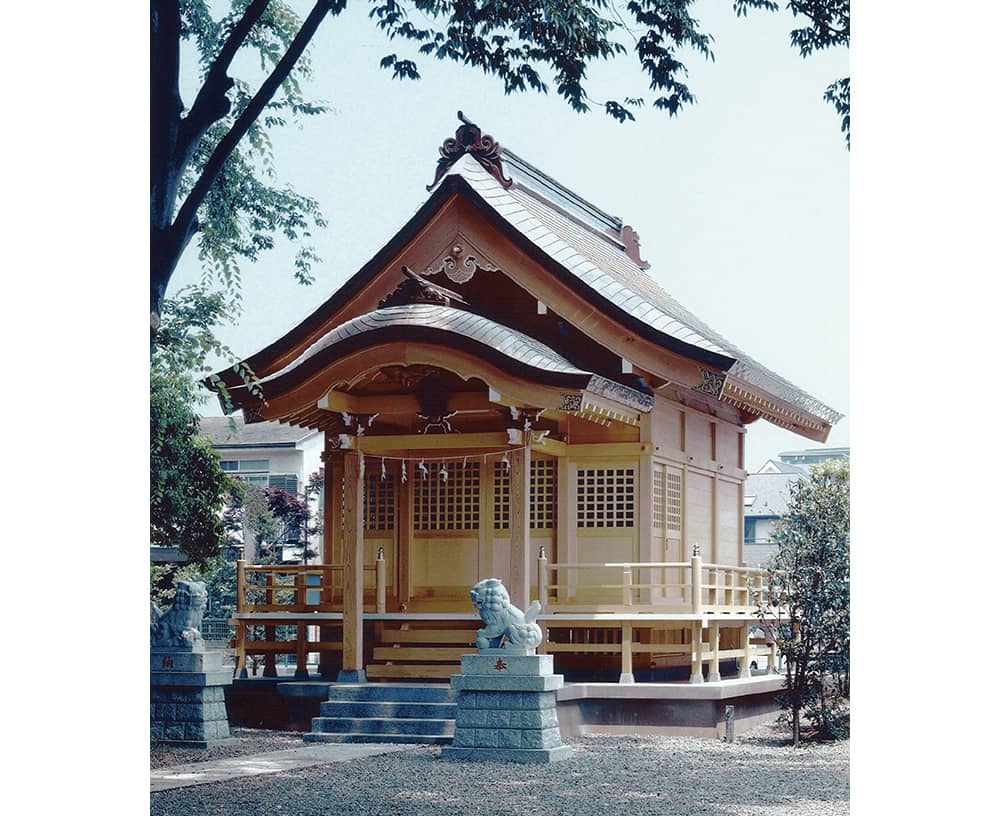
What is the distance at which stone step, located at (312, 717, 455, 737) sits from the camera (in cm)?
828

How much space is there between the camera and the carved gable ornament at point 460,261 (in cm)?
988

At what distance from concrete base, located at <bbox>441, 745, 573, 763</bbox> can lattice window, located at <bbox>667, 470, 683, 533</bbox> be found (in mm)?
3083

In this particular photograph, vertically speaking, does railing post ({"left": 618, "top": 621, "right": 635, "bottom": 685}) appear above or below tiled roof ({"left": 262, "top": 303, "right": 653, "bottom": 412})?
below

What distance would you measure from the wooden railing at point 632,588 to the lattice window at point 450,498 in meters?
0.69

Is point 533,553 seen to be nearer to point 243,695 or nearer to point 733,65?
point 243,695

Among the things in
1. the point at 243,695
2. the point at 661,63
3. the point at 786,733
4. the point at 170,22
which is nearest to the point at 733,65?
the point at 661,63

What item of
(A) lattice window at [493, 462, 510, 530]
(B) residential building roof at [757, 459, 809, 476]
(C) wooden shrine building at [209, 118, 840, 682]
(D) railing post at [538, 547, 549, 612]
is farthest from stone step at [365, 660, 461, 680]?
(B) residential building roof at [757, 459, 809, 476]

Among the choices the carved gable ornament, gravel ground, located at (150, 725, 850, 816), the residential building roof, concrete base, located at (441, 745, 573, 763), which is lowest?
gravel ground, located at (150, 725, 850, 816)

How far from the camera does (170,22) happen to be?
6910 millimetres

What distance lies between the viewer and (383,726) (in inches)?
331

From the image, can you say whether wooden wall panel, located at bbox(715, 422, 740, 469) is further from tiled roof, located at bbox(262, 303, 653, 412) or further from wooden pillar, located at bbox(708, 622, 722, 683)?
tiled roof, located at bbox(262, 303, 653, 412)

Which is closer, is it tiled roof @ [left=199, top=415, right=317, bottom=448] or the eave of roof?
tiled roof @ [left=199, top=415, right=317, bottom=448]

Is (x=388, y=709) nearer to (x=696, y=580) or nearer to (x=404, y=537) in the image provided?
(x=404, y=537)
